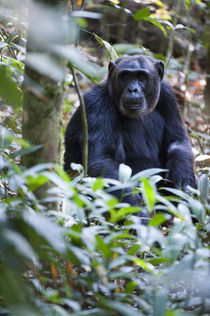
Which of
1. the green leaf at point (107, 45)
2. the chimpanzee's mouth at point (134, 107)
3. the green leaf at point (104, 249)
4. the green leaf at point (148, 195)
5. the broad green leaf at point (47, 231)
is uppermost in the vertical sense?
the green leaf at point (107, 45)

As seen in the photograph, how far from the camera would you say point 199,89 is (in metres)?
9.77

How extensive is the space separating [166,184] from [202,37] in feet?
20.2

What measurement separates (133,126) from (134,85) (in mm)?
617

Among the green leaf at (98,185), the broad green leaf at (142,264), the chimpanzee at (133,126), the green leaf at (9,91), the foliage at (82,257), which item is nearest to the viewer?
the green leaf at (9,91)

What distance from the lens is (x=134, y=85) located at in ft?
17.5

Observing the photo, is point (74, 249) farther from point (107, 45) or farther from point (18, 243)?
point (107, 45)

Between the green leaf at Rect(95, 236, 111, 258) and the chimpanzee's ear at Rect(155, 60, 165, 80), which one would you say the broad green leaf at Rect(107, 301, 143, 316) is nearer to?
the green leaf at Rect(95, 236, 111, 258)

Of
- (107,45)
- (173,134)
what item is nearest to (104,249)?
(107,45)

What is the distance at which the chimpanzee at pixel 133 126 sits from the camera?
522cm

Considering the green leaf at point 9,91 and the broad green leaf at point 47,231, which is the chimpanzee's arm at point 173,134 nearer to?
the broad green leaf at point 47,231

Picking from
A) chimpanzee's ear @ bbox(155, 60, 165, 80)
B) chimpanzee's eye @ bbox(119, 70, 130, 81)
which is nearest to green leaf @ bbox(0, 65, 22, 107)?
chimpanzee's eye @ bbox(119, 70, 130, 81)

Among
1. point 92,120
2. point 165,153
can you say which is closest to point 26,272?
point 92,120

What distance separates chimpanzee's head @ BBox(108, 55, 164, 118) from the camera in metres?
5.29

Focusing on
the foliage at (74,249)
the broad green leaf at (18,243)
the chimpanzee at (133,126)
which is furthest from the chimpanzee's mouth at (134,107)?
the broad green leaf at (18,243)
